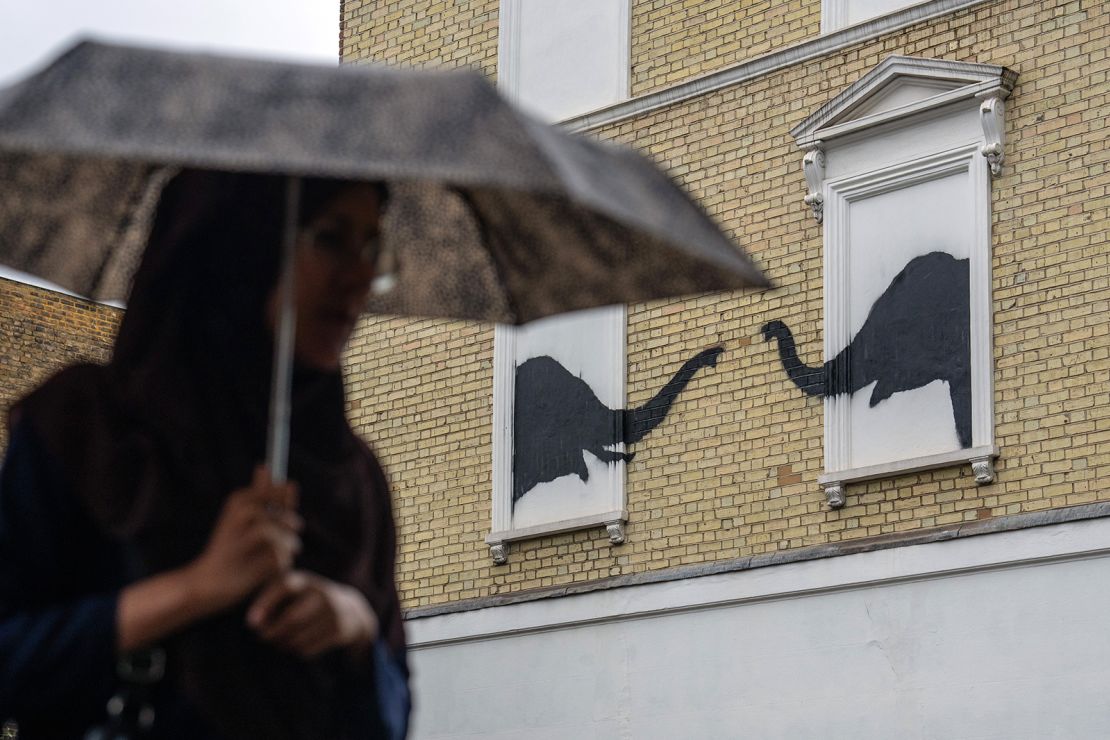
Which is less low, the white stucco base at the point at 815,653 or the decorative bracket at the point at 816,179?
the decorative bracket at the point at 816,179

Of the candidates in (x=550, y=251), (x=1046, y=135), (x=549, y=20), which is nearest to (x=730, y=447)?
(x=1046, y=135)

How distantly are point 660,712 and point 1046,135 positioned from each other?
5288mm

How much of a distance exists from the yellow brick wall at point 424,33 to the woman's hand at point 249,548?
1526 centimetres

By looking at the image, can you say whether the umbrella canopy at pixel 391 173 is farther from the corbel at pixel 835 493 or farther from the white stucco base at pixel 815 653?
the corbel at pixel 835 493

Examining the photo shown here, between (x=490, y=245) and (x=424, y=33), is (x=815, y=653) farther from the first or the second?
(x=490, y=245)

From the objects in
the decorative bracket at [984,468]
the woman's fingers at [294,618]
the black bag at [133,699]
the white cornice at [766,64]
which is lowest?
the black bag at [133,699]

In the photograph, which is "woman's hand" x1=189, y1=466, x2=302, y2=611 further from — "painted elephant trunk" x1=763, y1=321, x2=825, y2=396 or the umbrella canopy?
"painted elephant trunk" x1=763, y1=321, x2=825, y2=396

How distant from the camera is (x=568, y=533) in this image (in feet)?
54.1

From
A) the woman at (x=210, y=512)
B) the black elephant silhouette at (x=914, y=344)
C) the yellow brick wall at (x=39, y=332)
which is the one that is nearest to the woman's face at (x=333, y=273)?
the woman at (x=210, y=512)

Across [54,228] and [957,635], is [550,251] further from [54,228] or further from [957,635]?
[957,635]

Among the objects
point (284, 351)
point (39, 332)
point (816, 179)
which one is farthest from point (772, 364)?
point (39, 332)

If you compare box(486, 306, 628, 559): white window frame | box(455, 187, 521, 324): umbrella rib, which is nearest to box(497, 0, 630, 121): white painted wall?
box(486, 306, 628, 559): white window frame

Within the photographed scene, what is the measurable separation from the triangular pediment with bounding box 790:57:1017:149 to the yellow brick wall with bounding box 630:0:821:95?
2.74 feet

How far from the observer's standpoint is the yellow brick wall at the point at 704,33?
15805mm
